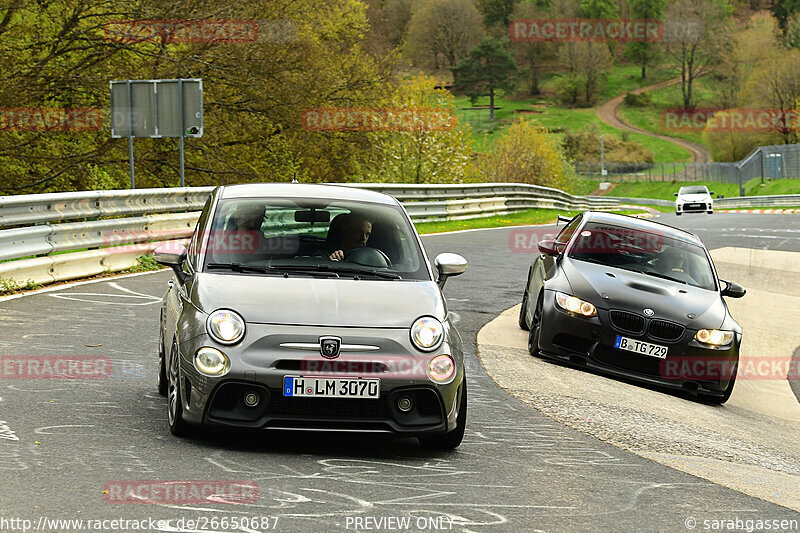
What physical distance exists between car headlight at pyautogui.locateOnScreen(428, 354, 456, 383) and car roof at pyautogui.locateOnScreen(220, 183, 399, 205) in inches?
67.6

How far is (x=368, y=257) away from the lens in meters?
7.07

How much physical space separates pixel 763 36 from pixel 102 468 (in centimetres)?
15542

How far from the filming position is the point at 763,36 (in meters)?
149

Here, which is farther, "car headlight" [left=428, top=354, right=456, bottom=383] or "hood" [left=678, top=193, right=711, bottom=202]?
"hood" [left=678, top=193, right=711, bottom=202]

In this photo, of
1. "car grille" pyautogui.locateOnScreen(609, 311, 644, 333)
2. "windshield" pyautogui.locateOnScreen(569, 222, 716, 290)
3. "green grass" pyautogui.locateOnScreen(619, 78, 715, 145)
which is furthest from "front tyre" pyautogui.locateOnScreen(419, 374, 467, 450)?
"green grass" pyautogui.locateOnScreen(619, 78, 715, 145)

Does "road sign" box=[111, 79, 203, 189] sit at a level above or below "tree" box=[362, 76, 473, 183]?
above

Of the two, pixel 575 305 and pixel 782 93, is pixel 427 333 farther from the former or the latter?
pixel 782 93

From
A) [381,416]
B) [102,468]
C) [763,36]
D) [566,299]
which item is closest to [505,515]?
[381,416]

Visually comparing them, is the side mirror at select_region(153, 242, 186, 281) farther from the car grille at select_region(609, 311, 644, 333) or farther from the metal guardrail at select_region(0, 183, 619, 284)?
the metal guardrail at select_region(0, 183, 619, 284)

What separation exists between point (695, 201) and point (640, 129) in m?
115

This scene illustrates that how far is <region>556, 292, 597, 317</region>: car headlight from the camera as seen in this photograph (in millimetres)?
10602

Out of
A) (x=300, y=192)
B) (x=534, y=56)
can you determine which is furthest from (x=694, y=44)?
(x=300, y=192)

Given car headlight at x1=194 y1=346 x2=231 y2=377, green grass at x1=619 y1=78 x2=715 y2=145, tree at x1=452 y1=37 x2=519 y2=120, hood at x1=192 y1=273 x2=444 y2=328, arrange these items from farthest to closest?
tree at x1=452 y1=37 x2=519 y2=120, green grass at x1=619 y1=78 x2=715 y2=145, hood at x1=192 y1=273 x2=444 y2=328, car headlight at x1=194 y1=346 x2=231 y2=377

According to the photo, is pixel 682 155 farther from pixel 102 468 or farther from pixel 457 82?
pixel 102 468
